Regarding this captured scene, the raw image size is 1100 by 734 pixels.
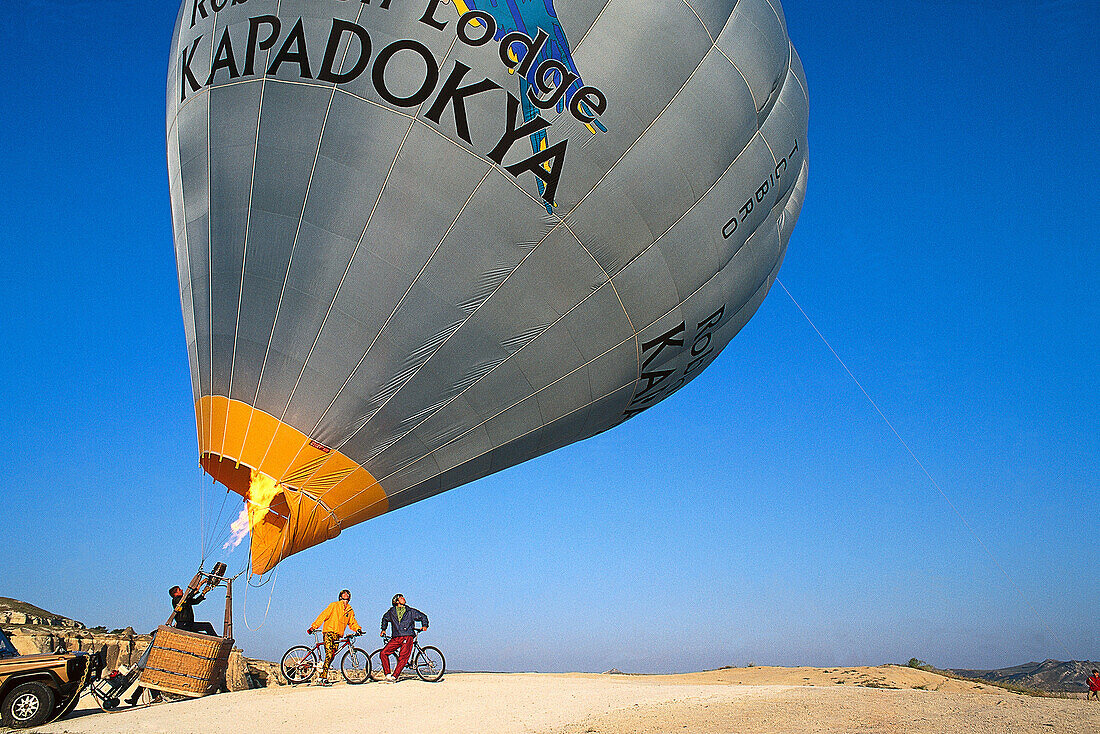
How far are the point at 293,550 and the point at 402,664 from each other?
7.98ft

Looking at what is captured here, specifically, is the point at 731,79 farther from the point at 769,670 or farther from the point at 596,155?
the point at 769,670

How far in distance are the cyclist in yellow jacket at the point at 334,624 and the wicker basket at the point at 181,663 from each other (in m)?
1.79

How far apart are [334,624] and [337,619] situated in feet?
0.25

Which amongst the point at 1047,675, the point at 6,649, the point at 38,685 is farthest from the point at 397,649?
the point at 1047,675

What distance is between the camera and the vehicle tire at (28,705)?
7652 mm

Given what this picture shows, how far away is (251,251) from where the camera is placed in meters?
9.23

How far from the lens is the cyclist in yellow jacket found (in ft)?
35.9

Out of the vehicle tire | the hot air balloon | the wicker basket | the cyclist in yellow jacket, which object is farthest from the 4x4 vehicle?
the cyclist in yellow jacket

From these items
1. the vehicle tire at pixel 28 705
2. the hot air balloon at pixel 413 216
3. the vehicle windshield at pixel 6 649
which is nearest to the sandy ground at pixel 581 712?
the vehicle tire at pixel 28 705

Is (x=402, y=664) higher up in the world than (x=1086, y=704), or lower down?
higher up

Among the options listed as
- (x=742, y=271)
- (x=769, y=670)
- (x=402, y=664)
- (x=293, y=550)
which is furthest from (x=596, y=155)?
(x=769, y=670)

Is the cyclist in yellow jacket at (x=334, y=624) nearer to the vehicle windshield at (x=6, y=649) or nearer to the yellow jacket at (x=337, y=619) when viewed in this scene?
the yellow jacket at (x=337, y=619)

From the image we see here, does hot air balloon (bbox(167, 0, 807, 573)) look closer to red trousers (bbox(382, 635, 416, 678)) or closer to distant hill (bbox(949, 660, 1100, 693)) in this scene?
red trousers (bbox(382, 635, 416, 678))

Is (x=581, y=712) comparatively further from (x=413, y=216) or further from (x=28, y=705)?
(x=413, y=216)
